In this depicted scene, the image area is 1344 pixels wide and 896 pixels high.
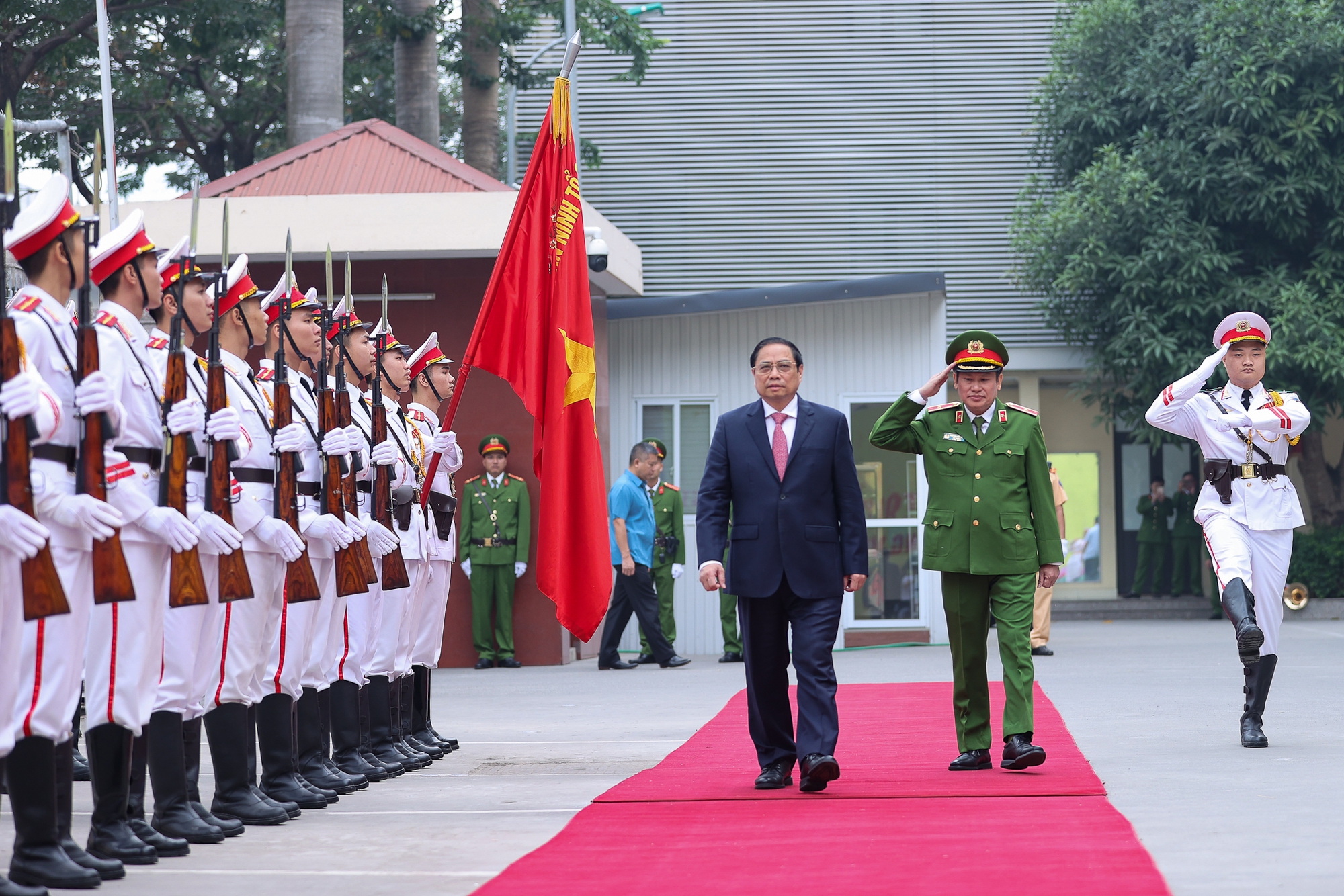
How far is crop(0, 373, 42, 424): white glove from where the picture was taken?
4652mm

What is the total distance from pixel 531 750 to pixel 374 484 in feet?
6.20

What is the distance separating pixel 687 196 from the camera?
22984 mm

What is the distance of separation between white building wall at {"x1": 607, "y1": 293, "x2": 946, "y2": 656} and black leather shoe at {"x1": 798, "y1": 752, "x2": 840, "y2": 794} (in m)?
11.0

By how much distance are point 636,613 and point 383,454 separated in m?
7.68

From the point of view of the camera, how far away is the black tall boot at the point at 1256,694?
26.9 feet

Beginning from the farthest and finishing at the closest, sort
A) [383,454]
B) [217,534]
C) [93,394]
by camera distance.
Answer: [383,454], [217,534], [93,394]

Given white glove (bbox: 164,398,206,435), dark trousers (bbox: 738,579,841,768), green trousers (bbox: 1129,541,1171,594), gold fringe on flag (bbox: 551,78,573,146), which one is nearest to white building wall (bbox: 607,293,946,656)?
green trousers (bbox: 1129,541,1171,594)

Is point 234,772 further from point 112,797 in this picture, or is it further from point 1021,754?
point 1021,754

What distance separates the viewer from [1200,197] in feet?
68.5

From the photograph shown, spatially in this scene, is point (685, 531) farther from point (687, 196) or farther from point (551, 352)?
point (551, 352)

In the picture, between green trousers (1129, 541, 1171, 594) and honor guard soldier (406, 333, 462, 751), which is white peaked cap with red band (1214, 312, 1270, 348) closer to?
honor guard soldier (406, 333, 462, 751)

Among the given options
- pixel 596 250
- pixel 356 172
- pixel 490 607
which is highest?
pixel 356 172

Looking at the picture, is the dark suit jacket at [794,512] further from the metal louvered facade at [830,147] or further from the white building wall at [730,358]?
the metal louvered facade at [830,147]

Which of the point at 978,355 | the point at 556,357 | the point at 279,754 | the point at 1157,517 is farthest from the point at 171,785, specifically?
the point at 1157,517
